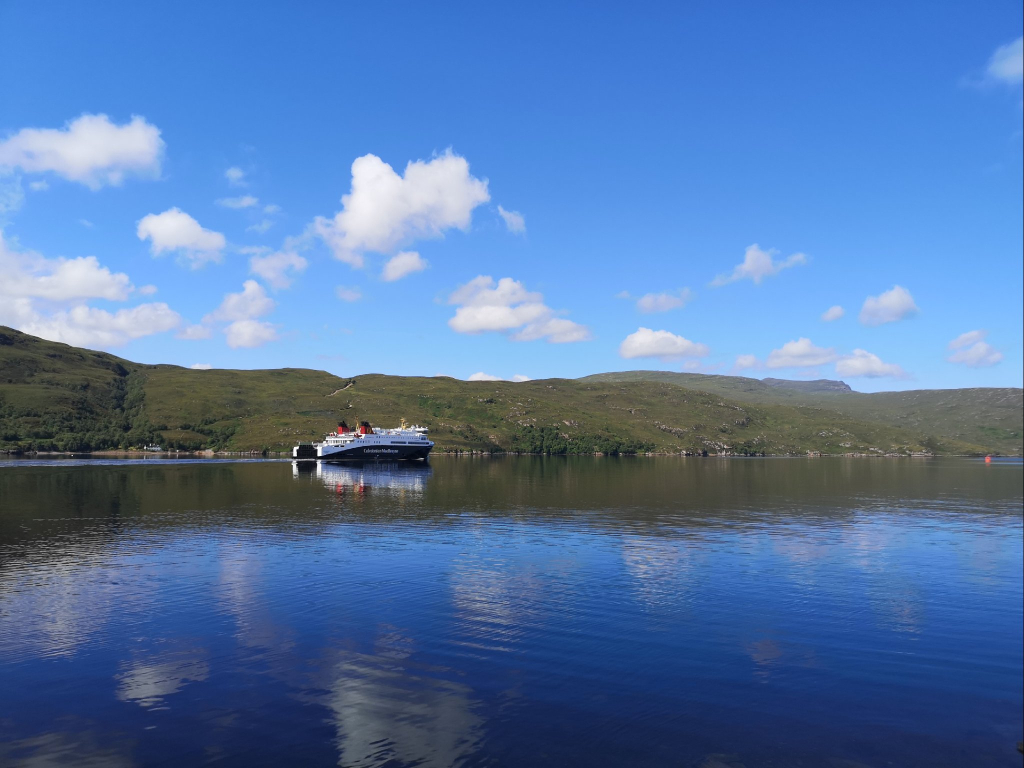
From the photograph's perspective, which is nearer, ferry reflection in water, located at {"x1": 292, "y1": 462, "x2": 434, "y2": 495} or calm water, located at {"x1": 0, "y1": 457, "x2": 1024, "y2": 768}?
calm water, located at {"x1": 0, "y1": 457, "x2": 1024, "y2": 768}

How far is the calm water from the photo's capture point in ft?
74.6

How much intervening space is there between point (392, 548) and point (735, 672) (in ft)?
121

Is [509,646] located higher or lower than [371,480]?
higher

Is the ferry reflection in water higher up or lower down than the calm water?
lower down

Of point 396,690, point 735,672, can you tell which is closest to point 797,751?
point 735,672

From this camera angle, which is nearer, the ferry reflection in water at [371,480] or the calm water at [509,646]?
the calm water at [509,646]

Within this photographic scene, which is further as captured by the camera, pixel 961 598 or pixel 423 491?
pixel 423 491

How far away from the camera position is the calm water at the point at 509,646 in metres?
22.7

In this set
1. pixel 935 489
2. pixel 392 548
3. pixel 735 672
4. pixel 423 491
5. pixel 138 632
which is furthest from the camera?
pixel 935 489

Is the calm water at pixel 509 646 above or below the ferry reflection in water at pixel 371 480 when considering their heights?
above

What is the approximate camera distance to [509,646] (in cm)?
3219

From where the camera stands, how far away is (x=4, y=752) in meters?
A: 21.7

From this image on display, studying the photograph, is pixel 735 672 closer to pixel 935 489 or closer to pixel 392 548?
pixel 392 548

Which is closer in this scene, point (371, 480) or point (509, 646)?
point (509, 646)
